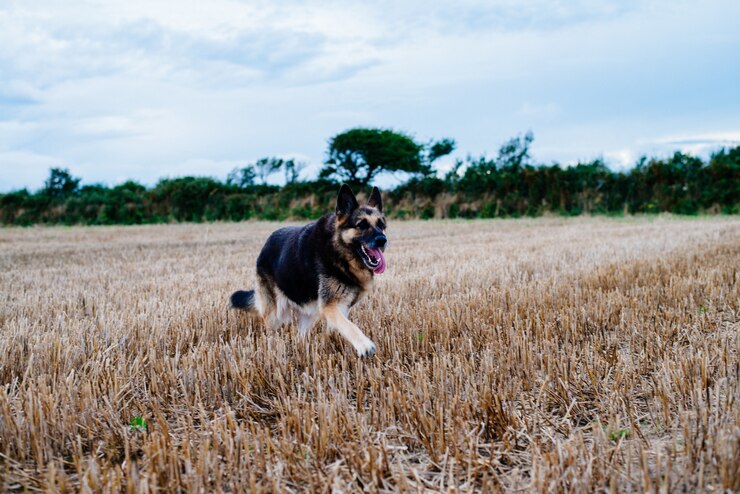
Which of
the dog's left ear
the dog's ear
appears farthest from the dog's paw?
the dog's left ear

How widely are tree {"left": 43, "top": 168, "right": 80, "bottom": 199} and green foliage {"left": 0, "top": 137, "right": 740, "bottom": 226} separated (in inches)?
2.6

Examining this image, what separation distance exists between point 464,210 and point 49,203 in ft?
73.6

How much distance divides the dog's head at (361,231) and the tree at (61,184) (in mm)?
31742

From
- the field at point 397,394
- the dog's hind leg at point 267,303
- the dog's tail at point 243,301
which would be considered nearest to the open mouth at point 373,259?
the field at point 397,394

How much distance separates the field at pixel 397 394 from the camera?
6.39 feet

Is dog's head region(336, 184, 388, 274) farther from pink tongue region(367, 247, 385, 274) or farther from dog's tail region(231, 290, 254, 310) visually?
dog's tail region(231, 290, 254, 310)

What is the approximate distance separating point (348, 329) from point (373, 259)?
74 cm

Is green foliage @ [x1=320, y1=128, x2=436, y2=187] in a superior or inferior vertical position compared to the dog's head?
superior

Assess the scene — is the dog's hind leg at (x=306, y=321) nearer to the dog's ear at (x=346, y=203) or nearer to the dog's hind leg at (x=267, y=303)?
the dog's hind leg at (x=267, y=303)

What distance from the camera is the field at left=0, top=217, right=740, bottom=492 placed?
1.95m

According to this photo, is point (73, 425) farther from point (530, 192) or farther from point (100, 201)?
point (100, 201)

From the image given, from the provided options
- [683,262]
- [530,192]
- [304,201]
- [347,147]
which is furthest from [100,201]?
[683,262]

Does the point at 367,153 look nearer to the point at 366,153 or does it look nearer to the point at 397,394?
the point at 366,153

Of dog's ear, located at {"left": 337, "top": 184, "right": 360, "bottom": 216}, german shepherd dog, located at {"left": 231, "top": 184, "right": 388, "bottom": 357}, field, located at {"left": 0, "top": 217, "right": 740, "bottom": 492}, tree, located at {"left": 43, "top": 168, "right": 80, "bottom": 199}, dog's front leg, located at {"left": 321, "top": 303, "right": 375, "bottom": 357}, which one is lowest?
field, located at {"left": 0, "top": 217, "right": 740, "bottom": 492}
